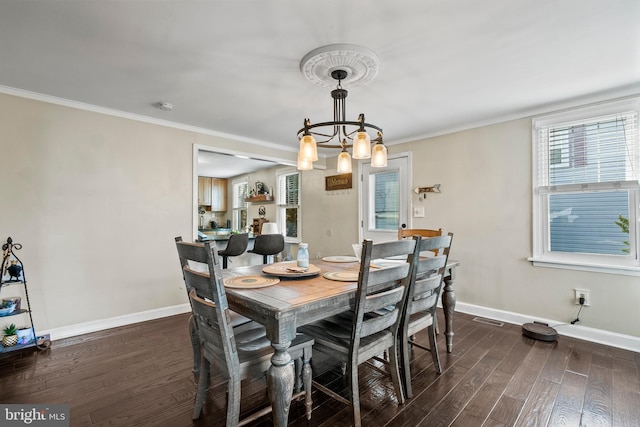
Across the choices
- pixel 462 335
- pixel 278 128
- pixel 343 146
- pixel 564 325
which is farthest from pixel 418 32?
pixel 564 325

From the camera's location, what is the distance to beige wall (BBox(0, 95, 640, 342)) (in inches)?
A: 104

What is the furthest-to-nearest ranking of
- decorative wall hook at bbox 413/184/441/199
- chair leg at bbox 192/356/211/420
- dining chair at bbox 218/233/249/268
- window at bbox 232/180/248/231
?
window at bbox 232/180/248/231 < decorative wall hook at bbox 413/184/441/199 < dining chair at bbox 218/233/249/268 < chair leg at bbox 192/356/211/420

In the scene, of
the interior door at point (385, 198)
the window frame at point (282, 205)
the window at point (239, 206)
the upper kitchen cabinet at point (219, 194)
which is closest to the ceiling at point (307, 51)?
the interior door at point (385, 198)

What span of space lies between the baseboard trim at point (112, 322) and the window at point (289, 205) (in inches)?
101

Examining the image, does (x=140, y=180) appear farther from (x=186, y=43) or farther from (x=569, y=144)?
(x=569, y=144)

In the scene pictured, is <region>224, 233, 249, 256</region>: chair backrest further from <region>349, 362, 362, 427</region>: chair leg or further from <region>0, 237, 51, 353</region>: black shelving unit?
<region>349, 362, 362, 427</region>: chair leg

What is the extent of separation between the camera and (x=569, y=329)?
284cm

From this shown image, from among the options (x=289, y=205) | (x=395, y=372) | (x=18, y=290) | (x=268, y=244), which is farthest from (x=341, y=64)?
(x=289, y=205)

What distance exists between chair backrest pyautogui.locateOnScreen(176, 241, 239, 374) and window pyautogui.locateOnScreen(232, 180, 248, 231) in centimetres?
591

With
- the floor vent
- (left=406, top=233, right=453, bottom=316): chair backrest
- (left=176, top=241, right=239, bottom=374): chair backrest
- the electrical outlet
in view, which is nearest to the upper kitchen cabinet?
the floor vent

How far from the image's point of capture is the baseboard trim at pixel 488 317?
8.58 feet

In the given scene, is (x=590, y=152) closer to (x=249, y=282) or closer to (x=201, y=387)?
(x=249, y=282)

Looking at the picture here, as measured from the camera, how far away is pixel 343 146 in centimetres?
221

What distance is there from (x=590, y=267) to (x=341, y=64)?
9.61 ft
